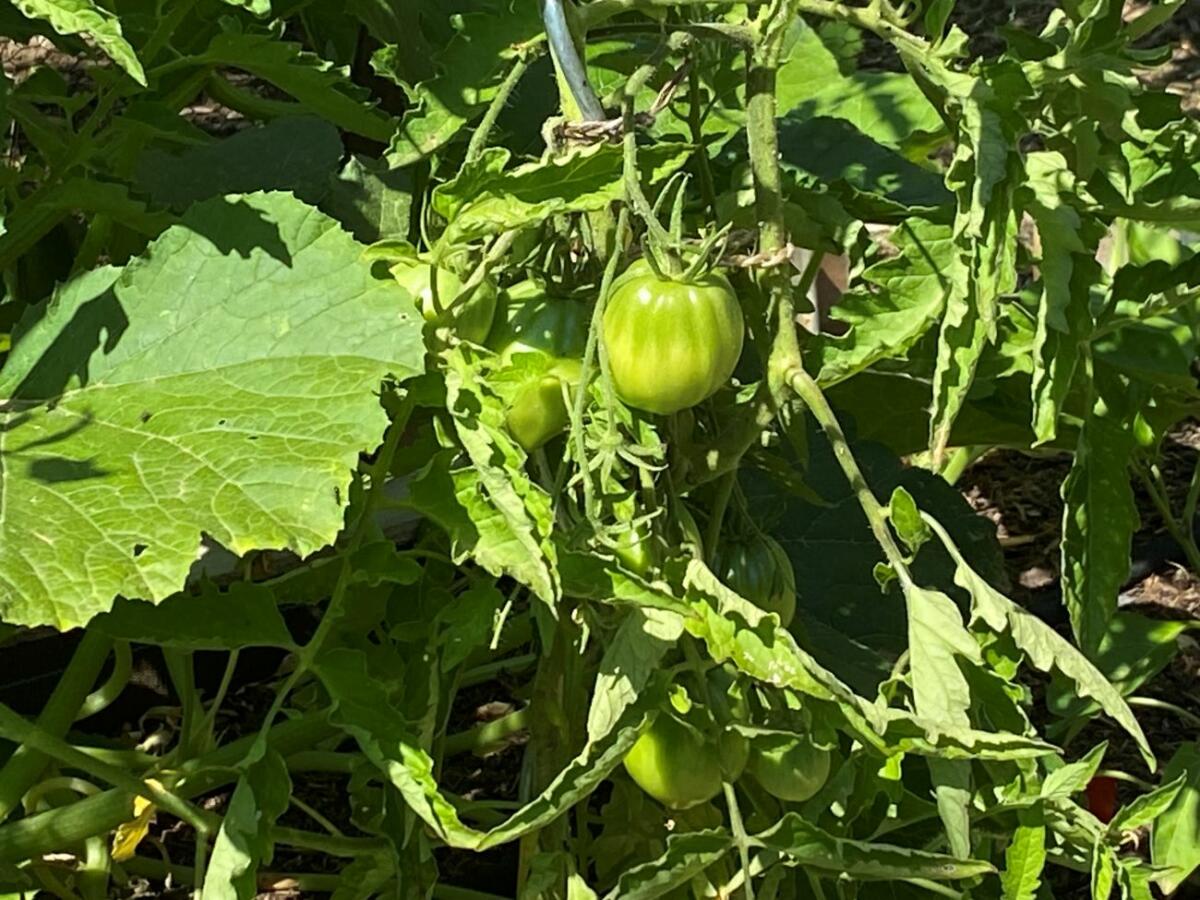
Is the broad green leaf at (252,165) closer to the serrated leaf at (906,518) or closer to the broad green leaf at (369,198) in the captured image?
the broad green leaf at (369,198)

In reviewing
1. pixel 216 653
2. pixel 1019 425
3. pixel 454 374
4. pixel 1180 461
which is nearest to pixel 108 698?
pixel 216 653

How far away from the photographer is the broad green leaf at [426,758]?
0.86m

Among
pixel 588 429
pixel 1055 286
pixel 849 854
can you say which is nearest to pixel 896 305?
pixel 1055 286

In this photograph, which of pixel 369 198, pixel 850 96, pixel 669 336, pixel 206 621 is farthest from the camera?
pixel 850 96

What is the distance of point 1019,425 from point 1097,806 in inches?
15.4

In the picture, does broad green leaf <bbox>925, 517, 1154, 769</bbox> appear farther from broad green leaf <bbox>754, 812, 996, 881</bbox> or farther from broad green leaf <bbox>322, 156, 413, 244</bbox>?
broad green leaf <bbox>322, 156, 413, 244</bbox>

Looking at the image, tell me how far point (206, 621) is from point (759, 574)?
1.18 feet

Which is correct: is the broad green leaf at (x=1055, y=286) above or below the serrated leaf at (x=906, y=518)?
above

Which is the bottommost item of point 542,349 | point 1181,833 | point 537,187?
point 1181,833

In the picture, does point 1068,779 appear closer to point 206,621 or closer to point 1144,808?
point 1144,808

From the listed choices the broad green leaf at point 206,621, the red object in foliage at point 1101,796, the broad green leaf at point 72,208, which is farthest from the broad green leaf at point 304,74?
the red object in foliage at point 1101,796

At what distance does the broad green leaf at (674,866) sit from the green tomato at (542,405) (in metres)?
0.25

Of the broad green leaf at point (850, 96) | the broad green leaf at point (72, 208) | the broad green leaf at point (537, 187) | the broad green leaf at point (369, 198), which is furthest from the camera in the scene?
the broad green leaf at point (850, 96)

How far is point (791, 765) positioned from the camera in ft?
3.07
